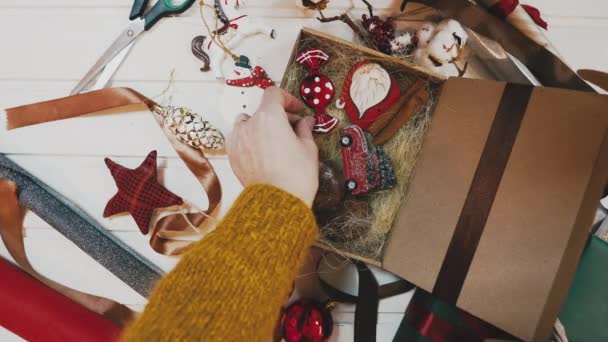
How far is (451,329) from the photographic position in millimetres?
796

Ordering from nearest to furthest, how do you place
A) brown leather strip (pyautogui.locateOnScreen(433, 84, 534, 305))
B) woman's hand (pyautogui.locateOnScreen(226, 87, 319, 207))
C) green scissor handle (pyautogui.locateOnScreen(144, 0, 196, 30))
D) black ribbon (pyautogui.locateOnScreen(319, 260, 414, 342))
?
woman's hand (pyautogui.locateOnScreen(226, 87, 319, 207)), brown leather strip (pyautogui.locateOnScreen(433, 84, 534, 305)), black ribbon (pyautogui.locateOnScreen(319, 260, 414, 342)), green scissor handle (pyautogui.locateOnScreen(144, 0, 196, 30))

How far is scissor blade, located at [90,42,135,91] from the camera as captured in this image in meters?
0.95

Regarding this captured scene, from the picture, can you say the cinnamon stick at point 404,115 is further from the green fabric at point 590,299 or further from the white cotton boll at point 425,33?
the green fabric at point 590,299

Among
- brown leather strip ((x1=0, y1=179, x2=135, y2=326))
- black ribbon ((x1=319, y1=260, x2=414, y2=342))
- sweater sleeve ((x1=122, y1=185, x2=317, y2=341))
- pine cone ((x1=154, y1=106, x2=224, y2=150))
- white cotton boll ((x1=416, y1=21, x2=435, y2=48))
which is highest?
white cotton boll ((x1=416, y1=21, x2=435, y2=48))

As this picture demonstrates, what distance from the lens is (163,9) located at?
3.04 feet

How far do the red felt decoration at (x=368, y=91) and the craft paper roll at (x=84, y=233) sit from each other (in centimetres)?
62

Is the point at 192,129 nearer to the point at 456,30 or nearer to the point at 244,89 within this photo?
the point at 244,89

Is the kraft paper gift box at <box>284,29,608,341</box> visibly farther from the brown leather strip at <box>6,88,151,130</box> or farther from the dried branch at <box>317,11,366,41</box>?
the brown leather strip at <box>6,88,151,130</box>

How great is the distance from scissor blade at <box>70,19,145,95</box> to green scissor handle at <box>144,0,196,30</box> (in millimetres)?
21

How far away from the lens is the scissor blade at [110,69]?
95 cm

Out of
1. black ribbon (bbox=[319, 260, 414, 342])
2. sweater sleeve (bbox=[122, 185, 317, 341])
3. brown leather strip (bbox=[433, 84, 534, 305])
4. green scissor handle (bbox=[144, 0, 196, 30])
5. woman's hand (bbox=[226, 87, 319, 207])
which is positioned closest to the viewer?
sweater sleeve (bbox=[122, 185, 317, 341])

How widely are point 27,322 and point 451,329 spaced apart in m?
0.96

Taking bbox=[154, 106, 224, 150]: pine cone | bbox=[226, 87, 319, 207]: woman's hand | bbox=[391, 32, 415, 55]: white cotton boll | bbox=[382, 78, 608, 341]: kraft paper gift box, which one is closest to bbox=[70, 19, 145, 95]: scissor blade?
bbox=[154, 106, 224, 150]: pine cone

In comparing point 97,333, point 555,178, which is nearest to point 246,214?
point 555,178
